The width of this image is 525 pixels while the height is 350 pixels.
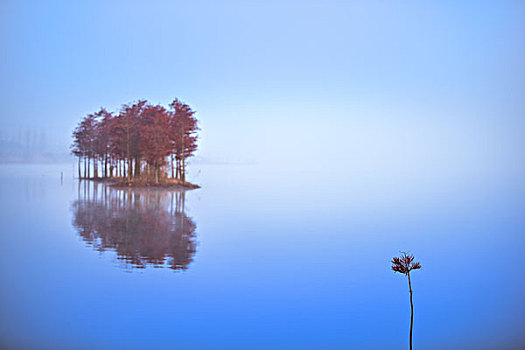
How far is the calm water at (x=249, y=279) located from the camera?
13.4 feet

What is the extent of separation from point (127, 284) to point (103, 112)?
22.9 ft

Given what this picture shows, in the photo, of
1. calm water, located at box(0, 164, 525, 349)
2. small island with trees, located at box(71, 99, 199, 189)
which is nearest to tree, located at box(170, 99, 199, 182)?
small island with trees, located at box(71, 99, 199, 189)

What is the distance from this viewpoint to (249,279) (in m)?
5.11

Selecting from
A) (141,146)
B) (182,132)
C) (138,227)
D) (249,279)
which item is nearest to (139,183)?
(141,146)

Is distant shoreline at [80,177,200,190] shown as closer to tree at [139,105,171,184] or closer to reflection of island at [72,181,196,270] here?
tree at [139,105,171,184]

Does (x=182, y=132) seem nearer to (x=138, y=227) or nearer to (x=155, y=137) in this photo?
(x=155, y=137)

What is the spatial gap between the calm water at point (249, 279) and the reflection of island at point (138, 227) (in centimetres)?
4

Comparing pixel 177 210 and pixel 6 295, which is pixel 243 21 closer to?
pixel 177 210

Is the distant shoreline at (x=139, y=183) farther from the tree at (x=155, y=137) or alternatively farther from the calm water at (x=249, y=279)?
the calm water at (x=249, y=279)

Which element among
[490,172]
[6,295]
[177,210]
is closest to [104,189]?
[177,210]

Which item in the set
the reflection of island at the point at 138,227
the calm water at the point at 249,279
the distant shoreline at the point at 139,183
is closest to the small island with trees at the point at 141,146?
the distant shoreline at the point at 139,183

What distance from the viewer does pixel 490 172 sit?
19.9 meters

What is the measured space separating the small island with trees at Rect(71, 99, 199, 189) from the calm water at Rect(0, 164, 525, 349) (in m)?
3.51

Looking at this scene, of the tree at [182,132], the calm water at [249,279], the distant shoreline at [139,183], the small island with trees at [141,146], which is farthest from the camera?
the tree at [182,132]
